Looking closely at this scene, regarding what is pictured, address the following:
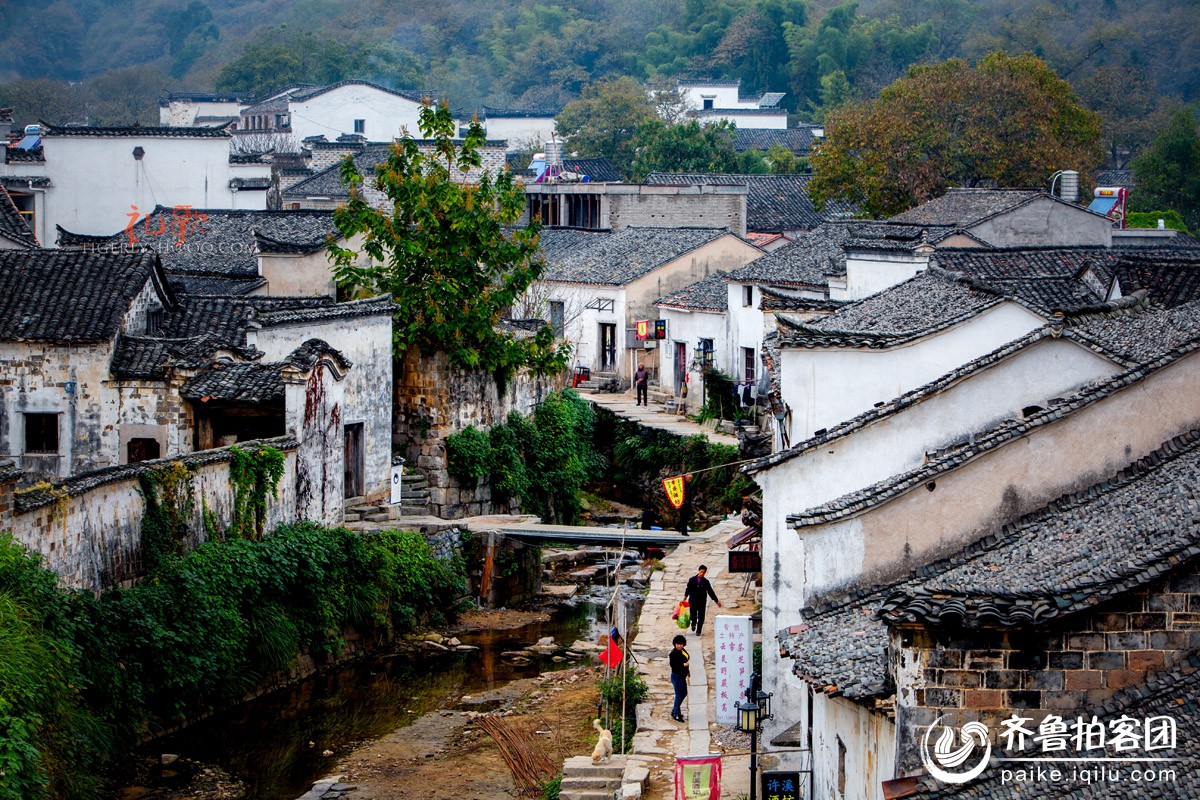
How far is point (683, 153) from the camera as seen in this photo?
73938 millimetres

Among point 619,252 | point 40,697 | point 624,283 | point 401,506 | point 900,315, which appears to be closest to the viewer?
point 40,697

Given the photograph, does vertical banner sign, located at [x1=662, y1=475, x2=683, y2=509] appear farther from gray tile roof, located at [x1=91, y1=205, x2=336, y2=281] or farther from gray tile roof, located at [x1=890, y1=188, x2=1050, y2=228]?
gray tile roof, located at [x1=91, y1=205, x2=336, y2=281]

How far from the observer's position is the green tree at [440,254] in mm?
35875

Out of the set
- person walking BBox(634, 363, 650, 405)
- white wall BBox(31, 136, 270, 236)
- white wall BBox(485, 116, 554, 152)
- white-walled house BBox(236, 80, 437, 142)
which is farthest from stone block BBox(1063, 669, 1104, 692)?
white wall BBox(485, 116, 554, 152)

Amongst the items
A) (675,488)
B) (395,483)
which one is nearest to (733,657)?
(675,488)

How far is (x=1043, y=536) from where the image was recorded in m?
13.8

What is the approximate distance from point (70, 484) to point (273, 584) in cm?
518

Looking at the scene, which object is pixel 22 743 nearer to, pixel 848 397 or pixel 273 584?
pixel 273 584

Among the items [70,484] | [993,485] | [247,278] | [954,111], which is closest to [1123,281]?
[993,485]

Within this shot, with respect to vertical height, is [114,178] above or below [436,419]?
above

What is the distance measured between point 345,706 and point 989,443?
14.6m

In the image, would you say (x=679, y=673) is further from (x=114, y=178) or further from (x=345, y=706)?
(x=114, y=178)

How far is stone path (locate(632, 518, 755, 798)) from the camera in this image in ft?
65.6

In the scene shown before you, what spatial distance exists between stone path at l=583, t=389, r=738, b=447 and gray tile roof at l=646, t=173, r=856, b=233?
39.3 ft
